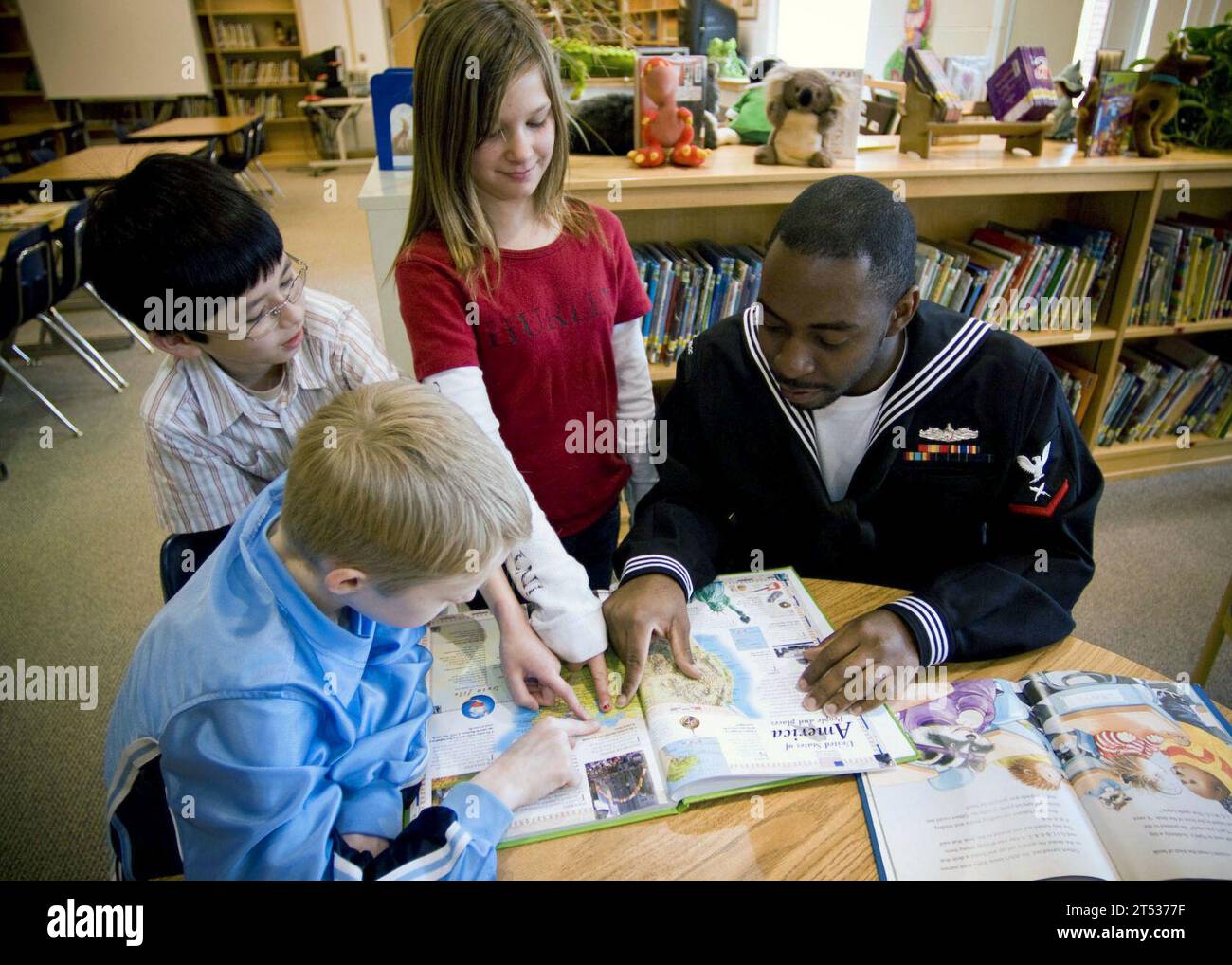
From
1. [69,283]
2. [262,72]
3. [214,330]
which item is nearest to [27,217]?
[69,283]

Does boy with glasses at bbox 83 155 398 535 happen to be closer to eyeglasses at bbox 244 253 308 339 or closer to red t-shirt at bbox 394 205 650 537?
eyeglasses at bbox 244 253 308 339

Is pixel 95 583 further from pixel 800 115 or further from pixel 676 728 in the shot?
pixel 800 115

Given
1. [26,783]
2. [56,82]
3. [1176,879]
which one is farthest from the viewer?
[56,82]

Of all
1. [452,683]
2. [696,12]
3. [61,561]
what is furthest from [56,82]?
[452,683]

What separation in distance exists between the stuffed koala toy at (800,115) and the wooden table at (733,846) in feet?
5.95

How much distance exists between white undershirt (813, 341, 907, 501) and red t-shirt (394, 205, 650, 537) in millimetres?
412

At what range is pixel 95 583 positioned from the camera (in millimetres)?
2500

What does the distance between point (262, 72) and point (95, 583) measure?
27.4ft

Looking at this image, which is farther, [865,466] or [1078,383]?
[1078,383]

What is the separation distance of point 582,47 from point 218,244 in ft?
4.84

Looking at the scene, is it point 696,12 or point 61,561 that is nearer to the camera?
point 61,561

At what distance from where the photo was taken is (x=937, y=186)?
2.18m

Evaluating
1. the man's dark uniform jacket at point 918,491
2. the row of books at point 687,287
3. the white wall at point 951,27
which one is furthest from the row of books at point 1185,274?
the white wall at point 951,27
